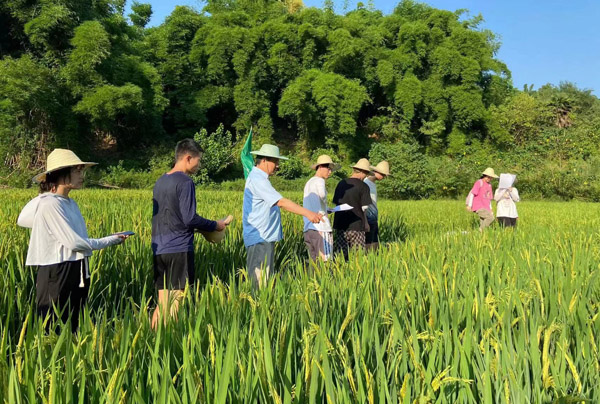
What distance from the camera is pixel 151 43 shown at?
2350 centimetres

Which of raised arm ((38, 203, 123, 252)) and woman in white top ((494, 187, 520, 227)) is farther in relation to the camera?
woman in white top ((494, 187, 520, 227))

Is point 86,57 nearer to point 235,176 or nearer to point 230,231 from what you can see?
point 235,176

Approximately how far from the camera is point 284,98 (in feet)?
72.0

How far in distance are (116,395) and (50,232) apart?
147cm

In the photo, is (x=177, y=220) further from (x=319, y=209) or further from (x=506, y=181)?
(x=506, y=181)

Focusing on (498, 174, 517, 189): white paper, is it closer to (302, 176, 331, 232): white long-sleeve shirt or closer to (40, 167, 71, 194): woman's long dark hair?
(302, 176, 331, 232): white long-sleeve shirt

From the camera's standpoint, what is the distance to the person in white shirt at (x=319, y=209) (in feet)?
13.6

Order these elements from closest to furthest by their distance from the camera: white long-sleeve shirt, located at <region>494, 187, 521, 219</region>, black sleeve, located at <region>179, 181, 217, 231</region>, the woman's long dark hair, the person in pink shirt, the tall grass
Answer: the tall grass
the woman's long dark hair
black sleeve, located at <region>179, 181, 217, 231</region>
white long-sleeve shirt, located at <region>494, 187, 521, 219</region>
the person in pink shirt

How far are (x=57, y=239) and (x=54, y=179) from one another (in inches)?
12.9

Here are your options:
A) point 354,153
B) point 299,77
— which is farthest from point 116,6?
point 354,153

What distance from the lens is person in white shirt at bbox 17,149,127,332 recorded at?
2.28m

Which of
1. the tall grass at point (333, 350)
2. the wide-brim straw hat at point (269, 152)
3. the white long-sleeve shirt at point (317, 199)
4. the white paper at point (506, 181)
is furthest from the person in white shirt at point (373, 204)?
the tall grass at point (333, 350)

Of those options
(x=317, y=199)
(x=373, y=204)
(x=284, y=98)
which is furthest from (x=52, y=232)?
(x=284, y=98)

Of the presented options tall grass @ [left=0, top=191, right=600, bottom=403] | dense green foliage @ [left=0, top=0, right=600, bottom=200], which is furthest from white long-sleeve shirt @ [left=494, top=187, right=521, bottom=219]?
dense green foliage @ [left=0, top=0, right=600, bottom=200]
